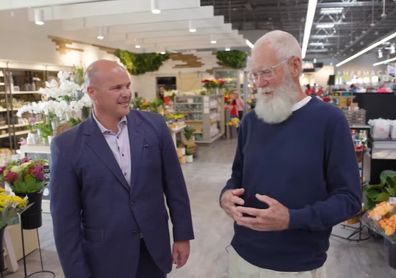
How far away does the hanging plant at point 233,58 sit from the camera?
15.6m

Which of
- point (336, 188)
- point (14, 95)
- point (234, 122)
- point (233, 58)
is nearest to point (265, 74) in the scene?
point (336, 188)

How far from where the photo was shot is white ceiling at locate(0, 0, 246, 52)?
750cm

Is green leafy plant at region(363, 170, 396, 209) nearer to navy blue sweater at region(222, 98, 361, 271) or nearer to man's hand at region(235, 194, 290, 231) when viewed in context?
navy blue sweater at region(222, 98, 361, 271)

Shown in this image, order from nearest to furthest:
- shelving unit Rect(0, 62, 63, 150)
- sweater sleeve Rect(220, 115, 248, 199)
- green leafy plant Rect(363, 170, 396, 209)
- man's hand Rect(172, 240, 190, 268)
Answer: sweater sleeve Rect(220, 115, 248, 199)
man's hand Rect(172, 240, 190, 268)
green leafy plant Rect(363, 170, 396, 209)
shelving unit Rect(0, 62, 63, 150)

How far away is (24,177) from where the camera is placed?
3.34 meters

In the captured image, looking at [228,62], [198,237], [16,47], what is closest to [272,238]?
[198,237]

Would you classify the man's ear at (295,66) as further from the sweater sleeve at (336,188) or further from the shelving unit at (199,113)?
the shelving unit at (199,113)

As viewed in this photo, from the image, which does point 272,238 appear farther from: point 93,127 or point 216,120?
point 216,120

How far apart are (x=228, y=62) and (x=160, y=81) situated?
311cm

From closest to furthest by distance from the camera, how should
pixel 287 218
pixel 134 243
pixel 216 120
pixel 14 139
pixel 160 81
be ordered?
pixel 287 218 < pixel 134 243 < pixel 14 139 < pixel 216 120 < pixel 160 81

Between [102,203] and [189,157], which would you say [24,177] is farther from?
[189,157]

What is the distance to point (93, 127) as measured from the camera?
77.4 inches

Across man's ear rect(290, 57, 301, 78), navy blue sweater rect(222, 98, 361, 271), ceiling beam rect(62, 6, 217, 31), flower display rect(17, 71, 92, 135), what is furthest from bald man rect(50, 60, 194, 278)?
ceiling beam rect(62, 6, 217, 31)

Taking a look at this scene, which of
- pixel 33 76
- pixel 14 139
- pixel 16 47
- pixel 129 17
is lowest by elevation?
A: pixel 14 139
